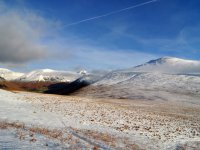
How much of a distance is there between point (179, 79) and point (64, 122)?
127472mm

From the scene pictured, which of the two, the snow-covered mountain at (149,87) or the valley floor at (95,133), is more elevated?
the snow-covered mountain at (149,87)

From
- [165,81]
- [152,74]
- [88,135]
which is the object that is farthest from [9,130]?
[152,74]

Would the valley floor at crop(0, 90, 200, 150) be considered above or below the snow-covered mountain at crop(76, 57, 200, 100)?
below

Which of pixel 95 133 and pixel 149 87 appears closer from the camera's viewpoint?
pixel 95 133

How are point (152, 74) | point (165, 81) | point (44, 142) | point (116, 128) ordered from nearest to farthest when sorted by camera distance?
point (44, 142) → point (116, 128) → point (165, 81) → point (152, 74)

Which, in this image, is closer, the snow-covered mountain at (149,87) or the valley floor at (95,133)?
the valley floor at (95,133)

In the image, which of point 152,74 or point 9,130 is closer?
point 9,130

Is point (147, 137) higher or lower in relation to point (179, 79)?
lower

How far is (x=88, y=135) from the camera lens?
76.8ft

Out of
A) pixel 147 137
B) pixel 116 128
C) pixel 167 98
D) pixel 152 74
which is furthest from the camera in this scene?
pixel 152 74

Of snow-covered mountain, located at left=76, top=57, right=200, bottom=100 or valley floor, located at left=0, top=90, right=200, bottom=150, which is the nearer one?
valley floor, located at left=0, top=90, right=200, bottom=150

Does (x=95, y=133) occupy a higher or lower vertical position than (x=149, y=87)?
lower

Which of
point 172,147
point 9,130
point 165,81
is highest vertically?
point 165,81

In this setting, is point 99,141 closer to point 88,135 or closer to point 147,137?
point 88,135
